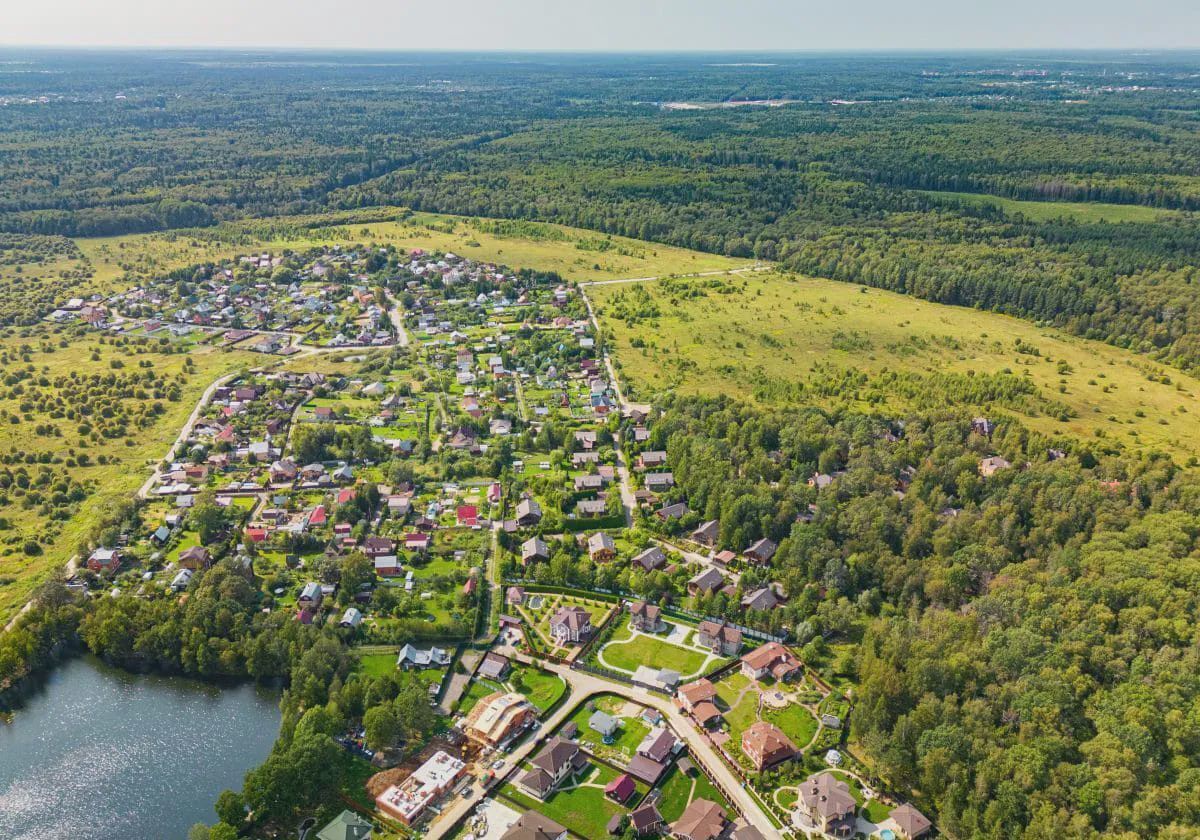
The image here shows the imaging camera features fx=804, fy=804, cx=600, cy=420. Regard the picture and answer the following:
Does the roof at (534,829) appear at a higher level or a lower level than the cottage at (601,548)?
lower

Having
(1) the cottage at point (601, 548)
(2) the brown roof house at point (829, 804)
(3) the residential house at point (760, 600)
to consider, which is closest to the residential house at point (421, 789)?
(2) the brown roof house at point (829, 804)

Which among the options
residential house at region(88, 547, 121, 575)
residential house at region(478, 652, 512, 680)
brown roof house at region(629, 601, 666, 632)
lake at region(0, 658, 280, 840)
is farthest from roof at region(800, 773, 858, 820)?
residential house at region(88, 547, 121, 575)

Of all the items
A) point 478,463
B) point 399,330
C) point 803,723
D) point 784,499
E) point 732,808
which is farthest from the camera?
point 399,330

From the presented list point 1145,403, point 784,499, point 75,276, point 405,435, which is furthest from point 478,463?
point 75,276

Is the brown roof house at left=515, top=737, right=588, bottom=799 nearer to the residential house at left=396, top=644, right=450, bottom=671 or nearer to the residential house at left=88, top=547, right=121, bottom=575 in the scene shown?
the residential house at left=396, top=644, right=450, bottom=671

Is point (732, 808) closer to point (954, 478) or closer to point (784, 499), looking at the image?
point (784, 499)

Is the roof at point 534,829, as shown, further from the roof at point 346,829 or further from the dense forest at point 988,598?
the dense forest at point 988,598
